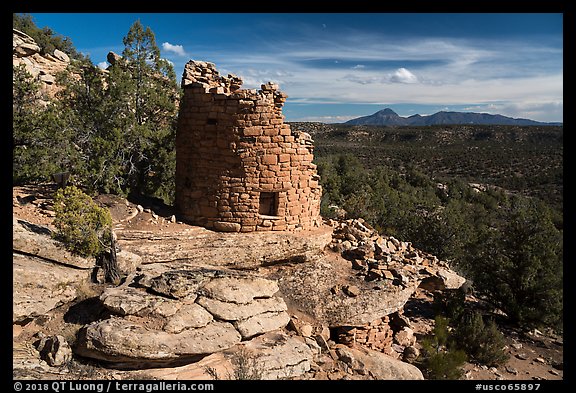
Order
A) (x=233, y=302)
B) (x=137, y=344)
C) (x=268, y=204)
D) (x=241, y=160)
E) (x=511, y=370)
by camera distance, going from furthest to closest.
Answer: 1. (x=511, y=370)
2. (x=268, y=204)
3. (x=241, y=160)
4. (x=233, y=302)
5. (x=137, y=344)

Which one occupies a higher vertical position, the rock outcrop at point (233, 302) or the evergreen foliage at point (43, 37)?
the evergreen foliage at point (43, 37)

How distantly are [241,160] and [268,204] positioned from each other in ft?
4.56

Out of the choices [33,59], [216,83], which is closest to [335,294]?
[216,83]

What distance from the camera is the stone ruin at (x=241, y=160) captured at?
9148 mm

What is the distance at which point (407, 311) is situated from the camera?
1262 centimetres

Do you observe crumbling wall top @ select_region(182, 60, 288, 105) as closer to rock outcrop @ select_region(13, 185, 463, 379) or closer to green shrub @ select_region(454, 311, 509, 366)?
rock outcrop @ select_region(13, 185, 463, 379)

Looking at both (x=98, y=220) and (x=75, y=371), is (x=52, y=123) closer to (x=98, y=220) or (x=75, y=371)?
(x=98, y=220)

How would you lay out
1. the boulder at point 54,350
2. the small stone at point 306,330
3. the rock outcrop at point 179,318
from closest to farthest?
the boulder at point 54,350 → the rock outcrop at point 179,318 → the small stone at point 306,330

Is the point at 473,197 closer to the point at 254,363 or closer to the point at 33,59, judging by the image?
the point at 254,363

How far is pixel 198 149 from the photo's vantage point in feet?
31.3

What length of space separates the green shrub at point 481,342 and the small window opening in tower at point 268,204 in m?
6.76

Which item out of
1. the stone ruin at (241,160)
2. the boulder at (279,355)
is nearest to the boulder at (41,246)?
the stone ruin at (241,160)

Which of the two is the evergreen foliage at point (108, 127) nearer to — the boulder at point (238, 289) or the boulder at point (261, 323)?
the boulder at point (238, 289)

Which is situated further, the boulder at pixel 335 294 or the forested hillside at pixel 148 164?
the forested hillside at pixel 148 164
